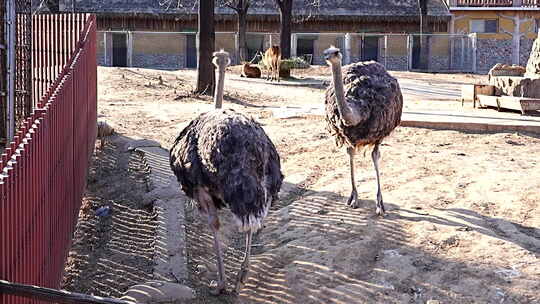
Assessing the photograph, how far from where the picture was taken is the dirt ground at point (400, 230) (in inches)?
257

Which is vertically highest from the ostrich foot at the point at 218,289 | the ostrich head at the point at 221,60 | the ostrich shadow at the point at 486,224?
the ostrich head at the point at 221,60

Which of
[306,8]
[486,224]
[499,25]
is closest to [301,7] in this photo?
[306,8]

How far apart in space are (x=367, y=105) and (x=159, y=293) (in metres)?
3.08

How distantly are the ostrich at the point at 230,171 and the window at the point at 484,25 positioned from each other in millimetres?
32149

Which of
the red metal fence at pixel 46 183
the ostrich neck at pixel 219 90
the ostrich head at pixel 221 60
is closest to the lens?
the red metal fence at pixel 46 183

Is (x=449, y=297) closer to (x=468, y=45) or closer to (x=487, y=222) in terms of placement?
(x=487, y=222)

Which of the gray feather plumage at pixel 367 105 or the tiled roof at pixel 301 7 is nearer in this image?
the gray feather plumage at pixel 367 105

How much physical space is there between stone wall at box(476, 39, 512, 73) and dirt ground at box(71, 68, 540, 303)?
2524cm

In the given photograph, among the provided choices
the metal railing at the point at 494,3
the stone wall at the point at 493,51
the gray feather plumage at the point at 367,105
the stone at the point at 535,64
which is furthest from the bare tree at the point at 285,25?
the gray feather plumage at the point at 367,105

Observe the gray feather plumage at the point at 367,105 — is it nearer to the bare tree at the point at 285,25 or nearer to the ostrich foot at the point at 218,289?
the ostrich foot at the point at 218,289

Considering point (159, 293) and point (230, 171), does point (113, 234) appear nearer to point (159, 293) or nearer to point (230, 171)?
point (159, 293)

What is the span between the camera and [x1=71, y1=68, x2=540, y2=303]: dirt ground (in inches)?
257

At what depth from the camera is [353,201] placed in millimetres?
8453

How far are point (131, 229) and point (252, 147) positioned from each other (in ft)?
7.33
